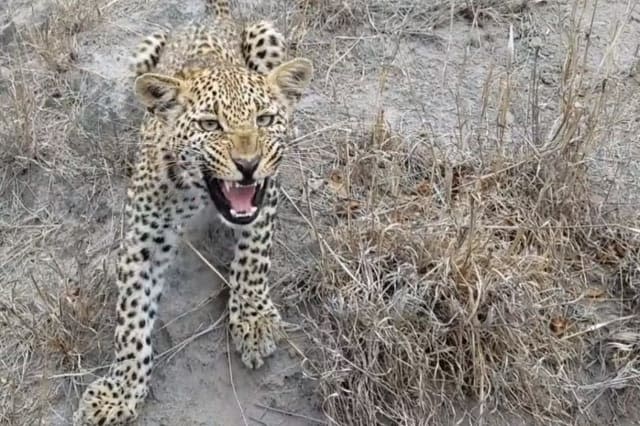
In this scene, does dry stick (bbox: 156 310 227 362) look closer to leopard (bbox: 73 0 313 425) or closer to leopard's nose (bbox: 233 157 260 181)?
leopard (bbox: 73 0 313 425)

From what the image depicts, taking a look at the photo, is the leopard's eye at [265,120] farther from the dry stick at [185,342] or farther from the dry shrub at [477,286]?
the dry stick at [185,342]

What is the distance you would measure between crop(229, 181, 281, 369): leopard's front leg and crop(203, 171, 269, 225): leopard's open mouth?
18.6 inches

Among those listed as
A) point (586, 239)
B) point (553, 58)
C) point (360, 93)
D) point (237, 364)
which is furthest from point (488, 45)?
point (237, 364)

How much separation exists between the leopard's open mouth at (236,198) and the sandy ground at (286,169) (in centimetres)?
82

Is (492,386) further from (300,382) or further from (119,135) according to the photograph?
(119,135)

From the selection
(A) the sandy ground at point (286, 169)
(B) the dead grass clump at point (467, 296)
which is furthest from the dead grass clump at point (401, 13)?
(B) the dead grass clump at point (467, 296)

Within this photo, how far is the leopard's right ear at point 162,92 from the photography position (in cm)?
447

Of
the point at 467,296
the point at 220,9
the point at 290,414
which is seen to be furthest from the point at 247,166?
the point at 220,9

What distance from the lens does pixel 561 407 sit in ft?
15.4

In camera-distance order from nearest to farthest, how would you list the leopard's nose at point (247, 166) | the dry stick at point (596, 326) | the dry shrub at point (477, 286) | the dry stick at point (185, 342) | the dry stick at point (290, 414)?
the leopard's nose at point (247, 166)
the dry shrub at point (477, 286)
the dry stick at point (290, 414)
the dry stick at point (596, 326)
the dry stick at point (185, 342)

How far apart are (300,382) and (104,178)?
1.69m

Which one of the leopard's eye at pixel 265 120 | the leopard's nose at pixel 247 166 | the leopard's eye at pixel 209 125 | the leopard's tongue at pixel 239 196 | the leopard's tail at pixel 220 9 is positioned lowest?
the leopard's tail at pixel 220 9

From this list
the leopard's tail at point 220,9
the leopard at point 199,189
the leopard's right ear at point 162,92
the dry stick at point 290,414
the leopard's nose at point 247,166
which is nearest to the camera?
the leopard's nose at point 247,166

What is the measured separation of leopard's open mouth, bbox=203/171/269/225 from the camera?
4.39 meters
